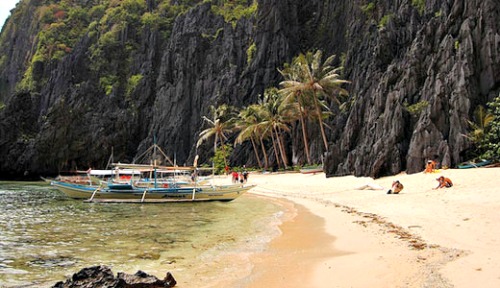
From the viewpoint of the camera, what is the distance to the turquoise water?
11.5m

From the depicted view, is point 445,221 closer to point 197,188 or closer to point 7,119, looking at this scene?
point 197,188

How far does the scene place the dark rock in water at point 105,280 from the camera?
895 cm

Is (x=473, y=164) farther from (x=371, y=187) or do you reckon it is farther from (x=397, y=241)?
(x=397, y=241)

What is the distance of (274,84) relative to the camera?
77188 millimetres

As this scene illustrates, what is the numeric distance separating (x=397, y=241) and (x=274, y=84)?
65614 millimetres

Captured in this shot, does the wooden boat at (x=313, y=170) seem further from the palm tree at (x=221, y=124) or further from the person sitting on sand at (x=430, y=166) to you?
the palm tree at (x=221, y=124)

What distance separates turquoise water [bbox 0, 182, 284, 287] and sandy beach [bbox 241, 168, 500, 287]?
127 cm

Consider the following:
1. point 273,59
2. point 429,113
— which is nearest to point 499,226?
point 429,113

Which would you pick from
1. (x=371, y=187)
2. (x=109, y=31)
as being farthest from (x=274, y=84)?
(x=109, y=31)

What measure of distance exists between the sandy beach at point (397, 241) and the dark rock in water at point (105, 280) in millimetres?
2302

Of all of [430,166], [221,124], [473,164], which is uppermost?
[221,124]

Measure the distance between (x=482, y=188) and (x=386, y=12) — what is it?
47955mm

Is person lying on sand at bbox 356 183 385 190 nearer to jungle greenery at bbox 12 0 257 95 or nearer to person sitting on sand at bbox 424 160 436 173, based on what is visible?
person sitting on sand at bbox 424 160 436 173

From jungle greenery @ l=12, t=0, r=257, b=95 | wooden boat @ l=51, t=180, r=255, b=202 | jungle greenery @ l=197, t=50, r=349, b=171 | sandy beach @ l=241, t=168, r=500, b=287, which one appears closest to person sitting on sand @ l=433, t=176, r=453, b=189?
sandy beach @ l=241, t=168, r=500, b=287
